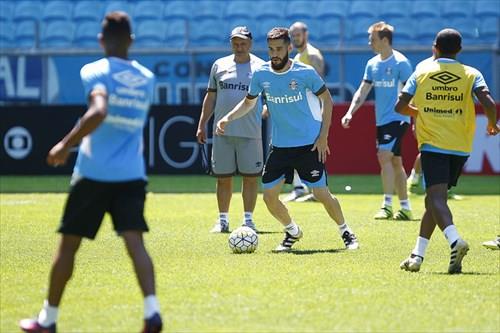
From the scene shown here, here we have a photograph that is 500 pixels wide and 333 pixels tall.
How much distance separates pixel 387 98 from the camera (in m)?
15.9

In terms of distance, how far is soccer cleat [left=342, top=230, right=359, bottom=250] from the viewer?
11.9 m

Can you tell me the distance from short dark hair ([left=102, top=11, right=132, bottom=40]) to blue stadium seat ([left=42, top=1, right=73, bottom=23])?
21.5m

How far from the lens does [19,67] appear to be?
23.9 metres

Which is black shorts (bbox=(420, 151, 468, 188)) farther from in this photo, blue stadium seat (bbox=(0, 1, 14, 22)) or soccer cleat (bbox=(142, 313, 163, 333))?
blue stadium seat (bbox=(0, 1, 14, 22))

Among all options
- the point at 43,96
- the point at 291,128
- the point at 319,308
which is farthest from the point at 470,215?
the point at 43,96

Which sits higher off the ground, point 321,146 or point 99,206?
point 99,206

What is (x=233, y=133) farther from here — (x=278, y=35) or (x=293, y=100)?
(x=278, y=35)

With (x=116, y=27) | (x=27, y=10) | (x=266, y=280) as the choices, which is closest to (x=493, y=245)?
(x=266, y=280)

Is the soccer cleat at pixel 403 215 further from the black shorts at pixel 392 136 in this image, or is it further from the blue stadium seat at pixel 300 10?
the blue stadium seat at pixel 300 10

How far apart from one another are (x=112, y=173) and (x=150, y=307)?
2.82 feet

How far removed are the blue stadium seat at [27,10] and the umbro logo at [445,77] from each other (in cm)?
1970

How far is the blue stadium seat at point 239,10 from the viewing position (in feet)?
90.5

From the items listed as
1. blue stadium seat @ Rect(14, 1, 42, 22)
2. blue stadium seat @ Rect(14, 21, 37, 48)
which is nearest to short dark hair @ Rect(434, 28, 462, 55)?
blue stadium seat @ Rect(14, 21, 37, 48)

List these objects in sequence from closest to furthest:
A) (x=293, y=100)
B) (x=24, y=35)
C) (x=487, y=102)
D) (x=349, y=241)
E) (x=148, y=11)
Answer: (x=487, y=102)
(x=293, y=100)
(x=349, y=241)
(x=24, y=35)
(x=148, y=11)
